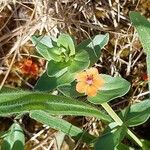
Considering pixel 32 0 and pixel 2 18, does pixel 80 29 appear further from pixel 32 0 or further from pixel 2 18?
pixel 2 18

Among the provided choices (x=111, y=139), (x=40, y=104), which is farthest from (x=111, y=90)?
(x=40, y=104)

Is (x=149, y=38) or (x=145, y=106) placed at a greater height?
(x=149, y=38)

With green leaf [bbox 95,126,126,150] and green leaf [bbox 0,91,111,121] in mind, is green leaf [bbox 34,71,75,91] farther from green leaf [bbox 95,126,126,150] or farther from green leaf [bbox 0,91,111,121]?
green leaf [bbox 95,126,126,150]

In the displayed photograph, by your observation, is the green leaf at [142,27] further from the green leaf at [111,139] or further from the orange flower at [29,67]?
the orange flower at [29,67]

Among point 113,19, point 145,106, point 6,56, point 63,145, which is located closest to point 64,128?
point 63,145

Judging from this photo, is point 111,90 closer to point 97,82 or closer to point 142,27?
point 97,82

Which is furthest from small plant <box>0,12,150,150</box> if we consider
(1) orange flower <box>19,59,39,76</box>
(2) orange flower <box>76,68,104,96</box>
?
(1) orange flower <box>19,59,39,76</box>
